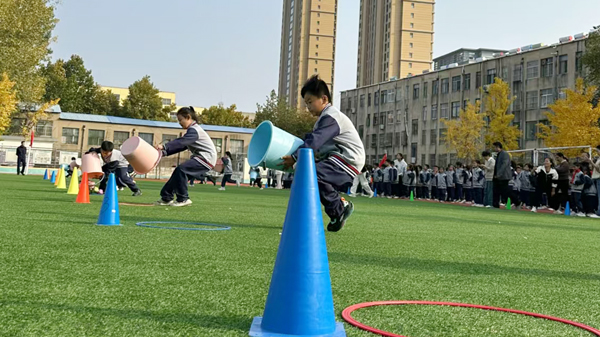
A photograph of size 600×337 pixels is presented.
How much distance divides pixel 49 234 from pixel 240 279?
104 inches

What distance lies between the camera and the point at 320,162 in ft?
21.6

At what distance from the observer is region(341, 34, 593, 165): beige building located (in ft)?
158

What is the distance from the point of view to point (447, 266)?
4.71 metres

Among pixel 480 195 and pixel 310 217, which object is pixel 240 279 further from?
pixel 480 195

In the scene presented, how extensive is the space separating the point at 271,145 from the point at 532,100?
4965cm

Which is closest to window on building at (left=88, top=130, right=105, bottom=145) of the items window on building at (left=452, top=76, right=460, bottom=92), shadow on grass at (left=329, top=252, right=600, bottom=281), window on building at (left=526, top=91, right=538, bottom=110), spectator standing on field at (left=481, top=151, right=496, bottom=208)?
window on building at (left=452, top=76, right=460, bottom=92)

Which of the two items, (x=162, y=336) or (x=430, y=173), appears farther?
(x=430, y=173)

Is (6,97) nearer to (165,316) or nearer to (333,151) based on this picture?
(333,151)

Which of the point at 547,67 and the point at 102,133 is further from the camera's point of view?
the point at 102,133

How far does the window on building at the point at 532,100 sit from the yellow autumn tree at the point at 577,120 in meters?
13.1

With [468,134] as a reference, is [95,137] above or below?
below

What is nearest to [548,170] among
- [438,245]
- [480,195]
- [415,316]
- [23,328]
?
[480,195]

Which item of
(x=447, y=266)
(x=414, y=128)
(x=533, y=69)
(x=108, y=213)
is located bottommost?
(x=447, y=266)

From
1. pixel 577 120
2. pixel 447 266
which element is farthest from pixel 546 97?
pixel 447 266
